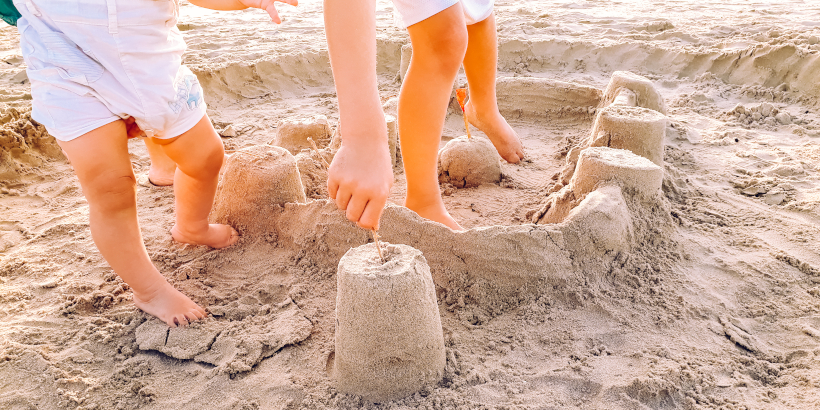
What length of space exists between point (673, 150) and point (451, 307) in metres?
1.85

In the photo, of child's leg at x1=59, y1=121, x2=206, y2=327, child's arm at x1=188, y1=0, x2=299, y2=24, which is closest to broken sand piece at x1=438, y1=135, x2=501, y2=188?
child's arm at x1=188, y1=0, x2=299, y2=24

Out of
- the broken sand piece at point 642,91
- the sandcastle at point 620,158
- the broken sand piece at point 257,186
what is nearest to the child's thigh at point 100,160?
the broken sand piece at point 257,186

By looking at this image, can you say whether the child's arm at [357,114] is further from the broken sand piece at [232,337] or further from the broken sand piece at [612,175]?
the broken sand piece at [612,175]

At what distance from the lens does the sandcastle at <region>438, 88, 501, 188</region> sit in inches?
Result: 112

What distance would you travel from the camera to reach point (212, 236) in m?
2.25

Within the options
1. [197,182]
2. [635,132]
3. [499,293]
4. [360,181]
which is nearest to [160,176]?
[197,182]

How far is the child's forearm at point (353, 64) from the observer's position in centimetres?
128

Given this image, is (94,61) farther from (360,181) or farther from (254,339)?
(360,181)

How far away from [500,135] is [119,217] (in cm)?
202

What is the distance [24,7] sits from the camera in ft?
5.82

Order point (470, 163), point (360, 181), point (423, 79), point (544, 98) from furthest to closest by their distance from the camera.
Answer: point (544, 98), point (470, 163), point (423, 79), point (360, 181)

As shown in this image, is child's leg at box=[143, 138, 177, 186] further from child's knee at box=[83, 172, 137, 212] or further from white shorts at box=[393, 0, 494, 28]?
white shorts at box=[393, 0, 494, 28]

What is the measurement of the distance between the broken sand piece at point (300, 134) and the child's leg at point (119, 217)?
1303mm

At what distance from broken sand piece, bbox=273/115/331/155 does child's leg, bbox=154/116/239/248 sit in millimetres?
943
